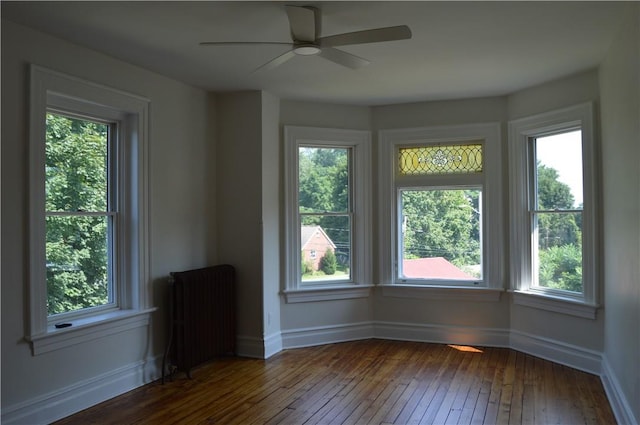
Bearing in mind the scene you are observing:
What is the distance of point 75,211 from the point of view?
367 centimetres

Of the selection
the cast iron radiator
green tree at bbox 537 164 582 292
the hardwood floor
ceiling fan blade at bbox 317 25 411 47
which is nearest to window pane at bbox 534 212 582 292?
green tree at bbox 537 164 582 292

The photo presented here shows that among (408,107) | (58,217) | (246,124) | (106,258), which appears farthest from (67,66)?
(408,107)

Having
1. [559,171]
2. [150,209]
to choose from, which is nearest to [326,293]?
[150,209]

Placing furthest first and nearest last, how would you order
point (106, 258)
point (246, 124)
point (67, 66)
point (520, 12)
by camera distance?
point (246, 124) → point (106, 258) → point (67, 66) → point (520, 12)

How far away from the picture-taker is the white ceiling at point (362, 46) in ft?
9.78

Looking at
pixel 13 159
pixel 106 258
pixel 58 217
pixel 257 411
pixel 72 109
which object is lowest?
pixel 257 411

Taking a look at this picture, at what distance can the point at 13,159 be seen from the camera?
10.3 ft

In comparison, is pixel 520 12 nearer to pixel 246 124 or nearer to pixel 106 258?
pixel 246 124

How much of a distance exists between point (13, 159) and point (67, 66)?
2.55 feet

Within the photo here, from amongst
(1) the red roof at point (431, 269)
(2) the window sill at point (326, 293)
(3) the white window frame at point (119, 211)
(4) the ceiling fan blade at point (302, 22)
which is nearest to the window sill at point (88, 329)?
(3) the white window frame at point (119, 211)

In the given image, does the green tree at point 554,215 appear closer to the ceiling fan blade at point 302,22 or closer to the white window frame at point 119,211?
the ceiling fan blade at point 302,22

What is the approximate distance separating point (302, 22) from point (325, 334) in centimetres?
338

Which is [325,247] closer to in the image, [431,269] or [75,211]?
[431,269]

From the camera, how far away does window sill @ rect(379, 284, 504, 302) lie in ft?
16.9
